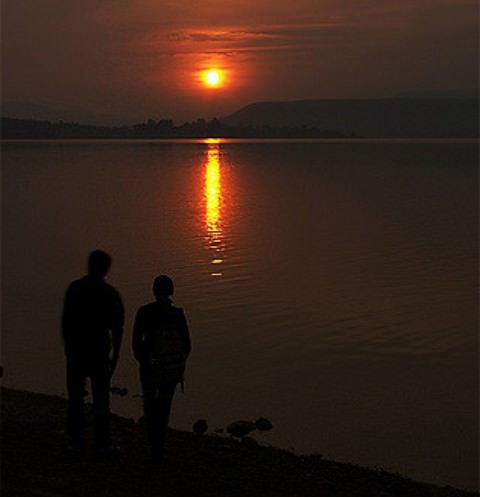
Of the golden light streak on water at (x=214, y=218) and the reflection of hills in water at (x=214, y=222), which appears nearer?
the reflection of hills in water at (x=214, y=222)

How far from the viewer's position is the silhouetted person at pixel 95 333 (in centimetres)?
807

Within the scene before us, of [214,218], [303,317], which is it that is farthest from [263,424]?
[214,218]

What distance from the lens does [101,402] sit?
838 cm

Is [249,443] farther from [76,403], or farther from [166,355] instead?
[166,355]

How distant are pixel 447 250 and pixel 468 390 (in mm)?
19418

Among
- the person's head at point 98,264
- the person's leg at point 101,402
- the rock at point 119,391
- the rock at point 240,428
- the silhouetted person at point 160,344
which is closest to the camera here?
the person's head at point 98,264

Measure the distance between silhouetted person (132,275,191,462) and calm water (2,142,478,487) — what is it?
15.2 feet

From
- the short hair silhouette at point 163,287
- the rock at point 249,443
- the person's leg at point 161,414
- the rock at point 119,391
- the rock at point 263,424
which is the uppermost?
the short hair silhouette at point 163,287

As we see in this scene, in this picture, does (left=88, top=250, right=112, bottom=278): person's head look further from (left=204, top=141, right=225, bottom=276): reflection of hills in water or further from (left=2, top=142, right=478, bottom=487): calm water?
(left=204, top=141, right=225, bottom=276): reflection of hills in water

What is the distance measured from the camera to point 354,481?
9438 mm

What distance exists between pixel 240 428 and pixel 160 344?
4.77 metres

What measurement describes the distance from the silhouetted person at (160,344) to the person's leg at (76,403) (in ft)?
1.89

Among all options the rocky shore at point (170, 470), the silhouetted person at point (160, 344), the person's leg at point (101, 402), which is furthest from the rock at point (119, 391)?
the silhouetted person at point (160, 344)

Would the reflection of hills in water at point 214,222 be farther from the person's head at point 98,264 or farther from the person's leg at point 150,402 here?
the person's head at point 98,264
